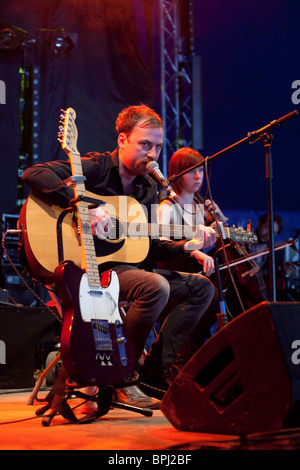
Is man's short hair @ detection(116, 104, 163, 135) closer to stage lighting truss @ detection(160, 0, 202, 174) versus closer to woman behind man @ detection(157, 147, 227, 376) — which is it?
woman behind man @ detection(157, 147, 227, 376)

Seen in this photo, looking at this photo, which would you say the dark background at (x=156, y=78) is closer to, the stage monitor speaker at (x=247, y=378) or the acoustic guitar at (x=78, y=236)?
the acoustic guitar at (x=78, y=236)

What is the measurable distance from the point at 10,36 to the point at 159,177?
4411mm

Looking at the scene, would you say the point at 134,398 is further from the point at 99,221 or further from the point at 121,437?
the point at 99,221

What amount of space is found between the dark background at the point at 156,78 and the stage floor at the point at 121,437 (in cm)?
447

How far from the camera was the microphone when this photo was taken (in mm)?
2803

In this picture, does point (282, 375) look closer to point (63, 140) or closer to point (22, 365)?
point (63, 140)

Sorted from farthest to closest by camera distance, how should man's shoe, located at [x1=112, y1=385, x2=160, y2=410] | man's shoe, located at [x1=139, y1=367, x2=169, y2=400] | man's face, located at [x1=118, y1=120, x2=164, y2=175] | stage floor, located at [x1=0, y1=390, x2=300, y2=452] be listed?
1. man's face, located at [x1=118, y1=120, x2=164, y2=175]
2. man's shoe, located at [x1=139, y1=367, x2=169, y2=400]
3. man's shoe, located at [x1=112, y1=385, x2=160, y2=410]
4. stage floor, located at [x1=0, y1=390, x2=300, y2=452]

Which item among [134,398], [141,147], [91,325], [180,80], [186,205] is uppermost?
[180,80]

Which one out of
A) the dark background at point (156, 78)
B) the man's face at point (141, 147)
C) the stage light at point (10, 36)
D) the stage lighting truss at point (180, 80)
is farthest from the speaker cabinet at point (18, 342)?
the stage light at point (10, 36)

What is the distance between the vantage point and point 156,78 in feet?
23.9

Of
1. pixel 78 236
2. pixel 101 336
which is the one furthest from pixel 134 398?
pixel 78 236

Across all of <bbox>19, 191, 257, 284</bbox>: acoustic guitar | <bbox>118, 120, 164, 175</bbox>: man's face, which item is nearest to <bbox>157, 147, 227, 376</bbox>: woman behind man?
<bbox>19, 191, 257, 284</bbox>: acoustic guitar

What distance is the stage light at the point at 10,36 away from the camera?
629 centimetres

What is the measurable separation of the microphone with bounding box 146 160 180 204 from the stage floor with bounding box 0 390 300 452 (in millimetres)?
1167
